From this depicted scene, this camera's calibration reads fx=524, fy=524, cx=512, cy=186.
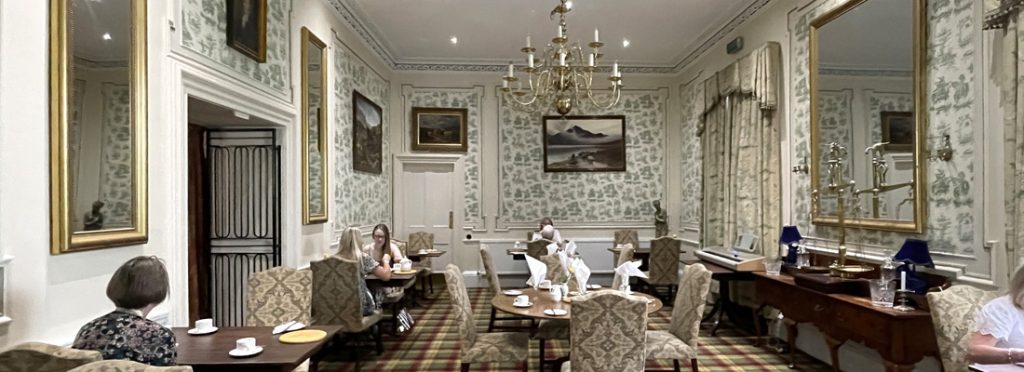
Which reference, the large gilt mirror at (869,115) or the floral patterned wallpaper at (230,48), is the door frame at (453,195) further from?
the large gilt mirror at (869,115)

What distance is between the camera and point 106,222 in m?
2.67

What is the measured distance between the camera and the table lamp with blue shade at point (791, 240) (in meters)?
4.94

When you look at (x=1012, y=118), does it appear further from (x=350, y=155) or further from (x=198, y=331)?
(x=350, y=155)

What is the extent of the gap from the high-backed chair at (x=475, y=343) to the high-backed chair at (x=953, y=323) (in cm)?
236

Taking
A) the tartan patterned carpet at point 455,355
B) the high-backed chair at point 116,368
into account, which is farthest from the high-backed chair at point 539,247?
the high-backed chair at point 116,368

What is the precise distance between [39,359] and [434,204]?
23.7 feet

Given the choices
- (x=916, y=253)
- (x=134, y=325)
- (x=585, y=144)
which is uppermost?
(x=585, y=144)

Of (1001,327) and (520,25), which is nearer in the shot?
(1001,327)

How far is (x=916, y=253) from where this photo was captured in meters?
3.46

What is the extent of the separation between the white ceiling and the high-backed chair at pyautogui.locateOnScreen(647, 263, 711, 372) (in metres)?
3.56

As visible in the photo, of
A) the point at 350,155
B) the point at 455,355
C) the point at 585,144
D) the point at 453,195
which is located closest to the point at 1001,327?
the point at 455,355

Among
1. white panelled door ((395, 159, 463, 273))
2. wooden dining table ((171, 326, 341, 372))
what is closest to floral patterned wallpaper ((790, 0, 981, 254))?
wooden dining table ((171, 326, 341, 372))

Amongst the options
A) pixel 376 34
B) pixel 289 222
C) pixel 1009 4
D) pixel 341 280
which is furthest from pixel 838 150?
pixel 376 34

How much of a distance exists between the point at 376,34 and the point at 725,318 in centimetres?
596
